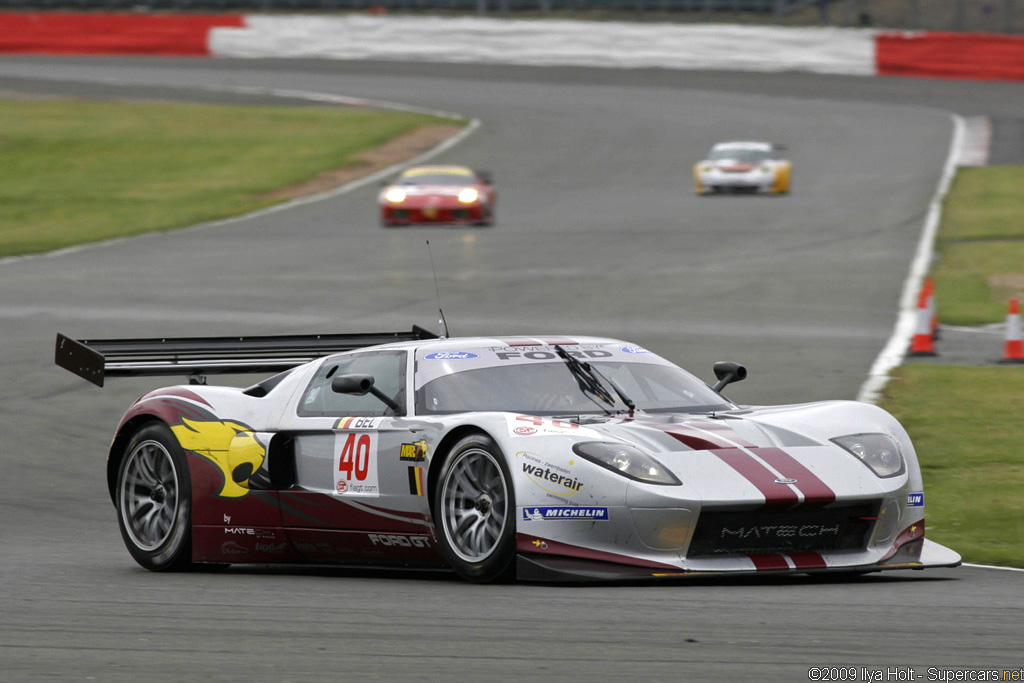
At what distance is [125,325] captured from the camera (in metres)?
17.3

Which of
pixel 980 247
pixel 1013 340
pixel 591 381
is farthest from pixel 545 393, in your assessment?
pixel 980 247

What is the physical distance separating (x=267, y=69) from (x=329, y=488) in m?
51.2

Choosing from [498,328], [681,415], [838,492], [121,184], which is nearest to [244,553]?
[681,415]

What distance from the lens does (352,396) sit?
27.0ft

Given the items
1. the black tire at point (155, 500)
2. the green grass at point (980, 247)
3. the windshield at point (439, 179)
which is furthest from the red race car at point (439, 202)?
the black tire at point (155, 500)

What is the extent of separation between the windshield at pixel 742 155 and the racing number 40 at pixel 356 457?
1095 inches

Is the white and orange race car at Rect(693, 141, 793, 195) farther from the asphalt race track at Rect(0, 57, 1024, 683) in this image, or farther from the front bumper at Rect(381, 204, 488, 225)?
the front bumper at Rect(381, 204, 488, 225)

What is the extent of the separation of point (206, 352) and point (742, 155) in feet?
88.0

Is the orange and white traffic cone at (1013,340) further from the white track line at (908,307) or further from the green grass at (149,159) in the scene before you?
the green grass at (149,159)

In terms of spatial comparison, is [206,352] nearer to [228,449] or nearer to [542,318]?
[228,449]

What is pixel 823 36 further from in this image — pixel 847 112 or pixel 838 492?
pixel 838 492

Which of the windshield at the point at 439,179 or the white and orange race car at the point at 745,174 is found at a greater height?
the windshield at the point at 439,179

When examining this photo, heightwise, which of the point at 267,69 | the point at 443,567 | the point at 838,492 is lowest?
the point at 267,69

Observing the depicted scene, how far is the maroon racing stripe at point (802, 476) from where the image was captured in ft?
22.9
